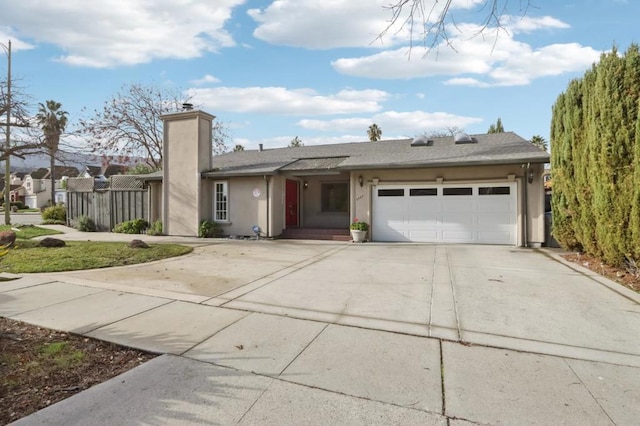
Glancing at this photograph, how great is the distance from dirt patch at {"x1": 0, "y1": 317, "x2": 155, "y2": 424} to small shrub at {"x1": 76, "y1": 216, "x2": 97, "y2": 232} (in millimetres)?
15356

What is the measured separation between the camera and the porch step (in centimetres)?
1367

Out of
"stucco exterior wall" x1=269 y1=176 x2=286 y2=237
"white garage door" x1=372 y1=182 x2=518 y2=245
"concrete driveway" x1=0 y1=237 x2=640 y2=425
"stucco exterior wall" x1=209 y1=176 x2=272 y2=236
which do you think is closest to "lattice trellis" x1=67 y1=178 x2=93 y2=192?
"stucco exterior wall" x1=209 y1=176 x2=272 y2=236

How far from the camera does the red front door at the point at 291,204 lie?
604 inches

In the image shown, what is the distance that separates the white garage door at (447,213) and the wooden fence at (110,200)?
11.5m

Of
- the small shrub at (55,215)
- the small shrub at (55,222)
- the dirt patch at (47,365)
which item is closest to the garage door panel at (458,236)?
the dirt patch at (47,365)

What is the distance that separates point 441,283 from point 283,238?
907cm

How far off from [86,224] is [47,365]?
55.2 feet

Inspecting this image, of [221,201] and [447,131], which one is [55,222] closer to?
[221,201]

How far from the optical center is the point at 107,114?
23109 mm

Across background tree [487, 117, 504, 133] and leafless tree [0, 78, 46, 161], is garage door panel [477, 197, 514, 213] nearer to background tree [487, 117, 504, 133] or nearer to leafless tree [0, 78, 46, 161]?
leafless tree [0, 78, 46, 161]

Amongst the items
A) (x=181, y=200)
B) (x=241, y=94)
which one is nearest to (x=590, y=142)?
(x=181, y=200)

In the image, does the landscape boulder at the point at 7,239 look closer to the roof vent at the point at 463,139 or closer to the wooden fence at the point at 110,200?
the wooden fence at the point at 110,200

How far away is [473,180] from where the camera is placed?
12039 mm

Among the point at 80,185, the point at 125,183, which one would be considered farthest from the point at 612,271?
the point at 80,185
